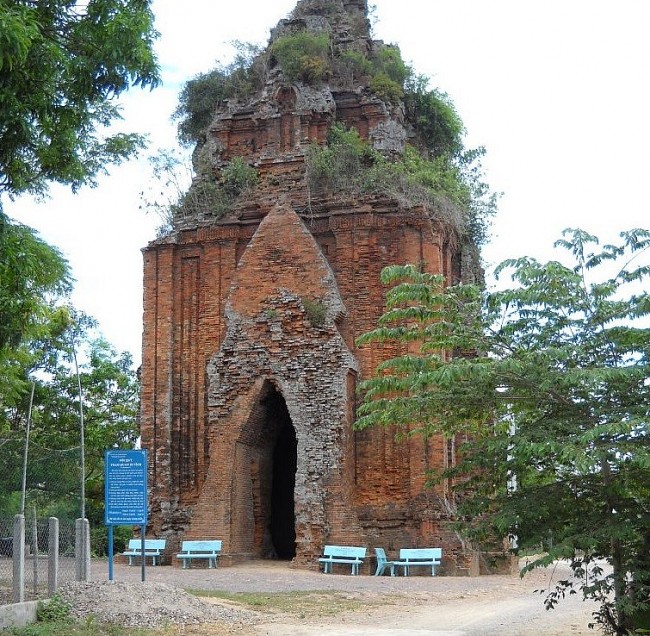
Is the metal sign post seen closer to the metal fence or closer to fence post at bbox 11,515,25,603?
the metal fence

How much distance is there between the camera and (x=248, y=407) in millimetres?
21188

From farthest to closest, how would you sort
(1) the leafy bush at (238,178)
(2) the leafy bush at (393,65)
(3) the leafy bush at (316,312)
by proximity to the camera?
1. (2) the leafy bush at (393,65)
2. (1) the leafy bush at (238,178)
3. (3) the leafy bush at (316,312)

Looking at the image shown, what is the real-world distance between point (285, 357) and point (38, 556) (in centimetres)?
943

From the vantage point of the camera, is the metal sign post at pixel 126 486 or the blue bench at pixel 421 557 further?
the blue bench at pixel 421 557

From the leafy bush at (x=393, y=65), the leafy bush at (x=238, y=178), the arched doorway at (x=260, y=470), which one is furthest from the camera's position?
the leafy bush at (x=393, y=65)

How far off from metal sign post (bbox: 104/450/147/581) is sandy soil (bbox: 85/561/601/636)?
91cm

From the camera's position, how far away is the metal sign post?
13.5m

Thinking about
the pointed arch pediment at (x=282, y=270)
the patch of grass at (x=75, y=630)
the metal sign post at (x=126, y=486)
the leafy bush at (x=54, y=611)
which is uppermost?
the pointed arch pediment at (x=282, y=270)

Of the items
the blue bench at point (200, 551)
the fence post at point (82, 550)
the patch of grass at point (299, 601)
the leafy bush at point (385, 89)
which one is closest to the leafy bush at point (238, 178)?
the leafy bush at point (385, 89)

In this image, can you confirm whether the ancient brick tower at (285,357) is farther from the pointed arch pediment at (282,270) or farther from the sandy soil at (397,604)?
the sandy soil at (397,604)

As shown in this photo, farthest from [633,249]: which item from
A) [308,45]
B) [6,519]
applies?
[308,45]

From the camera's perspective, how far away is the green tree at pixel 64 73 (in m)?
9.63

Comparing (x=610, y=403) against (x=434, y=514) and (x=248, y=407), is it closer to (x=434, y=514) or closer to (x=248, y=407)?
(x=434, y=514)

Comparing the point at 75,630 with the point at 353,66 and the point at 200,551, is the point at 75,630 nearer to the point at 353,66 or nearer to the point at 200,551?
the point at 200,551
